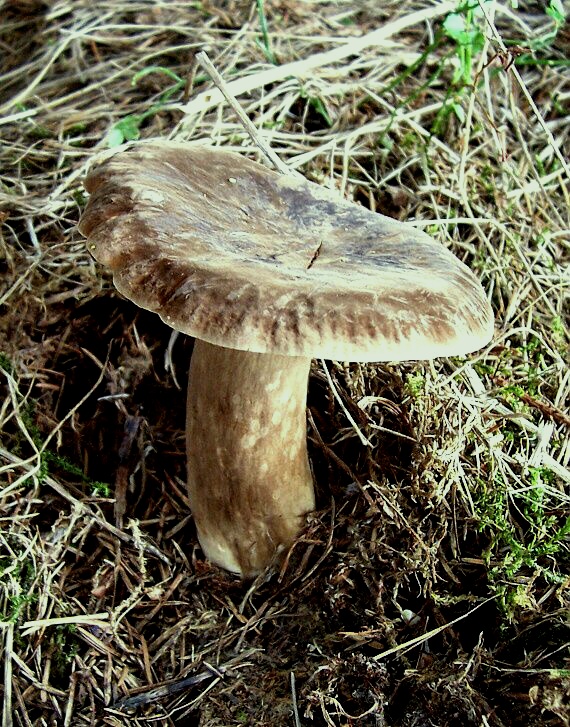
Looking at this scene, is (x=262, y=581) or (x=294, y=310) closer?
(x=294, y=310)

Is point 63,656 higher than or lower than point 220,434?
lower

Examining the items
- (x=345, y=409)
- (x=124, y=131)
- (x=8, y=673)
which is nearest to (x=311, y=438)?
(x=345, y=409)

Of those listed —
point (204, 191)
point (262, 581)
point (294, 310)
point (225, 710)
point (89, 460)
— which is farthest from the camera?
point (89, 460)

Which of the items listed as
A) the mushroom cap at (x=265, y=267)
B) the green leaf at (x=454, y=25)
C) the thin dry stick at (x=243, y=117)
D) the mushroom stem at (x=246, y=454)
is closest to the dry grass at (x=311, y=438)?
the mushroom stem at (x=246, y=454)

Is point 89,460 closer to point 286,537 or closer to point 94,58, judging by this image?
point 286,537

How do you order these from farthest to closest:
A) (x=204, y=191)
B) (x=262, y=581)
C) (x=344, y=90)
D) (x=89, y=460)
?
(x=344, y=90) → (x=89, y=460) → (x=262, y=581) → (x=204, y=191)

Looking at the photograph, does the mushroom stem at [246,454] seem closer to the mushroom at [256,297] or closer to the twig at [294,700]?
the mushroom at [256,297]

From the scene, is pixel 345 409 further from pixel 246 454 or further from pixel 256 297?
pixel 256 297

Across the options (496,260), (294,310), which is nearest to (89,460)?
(294,310)
